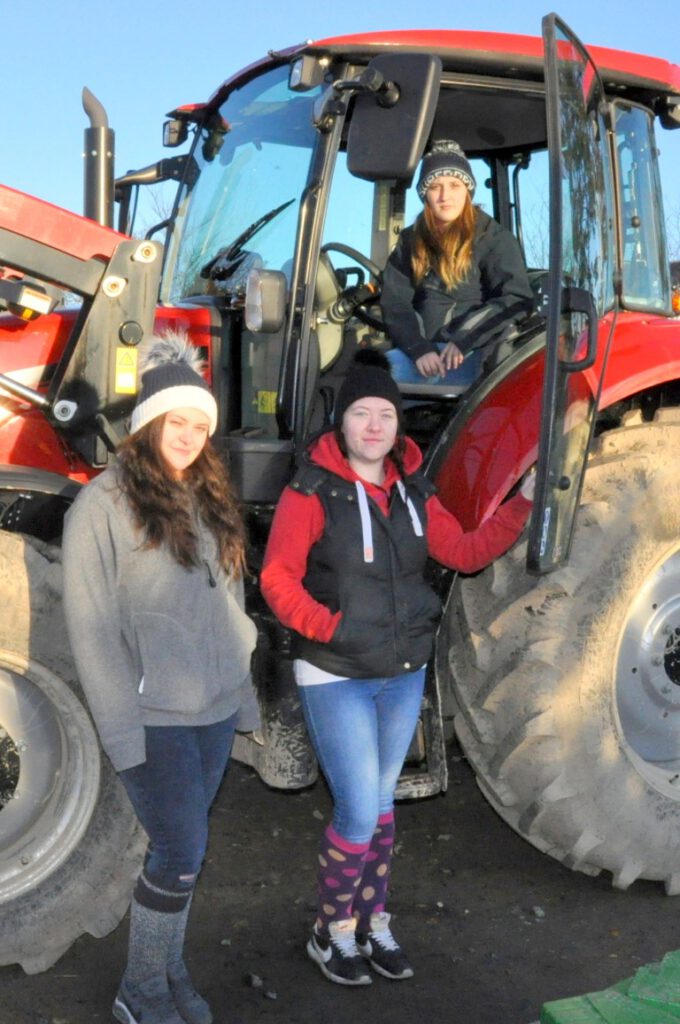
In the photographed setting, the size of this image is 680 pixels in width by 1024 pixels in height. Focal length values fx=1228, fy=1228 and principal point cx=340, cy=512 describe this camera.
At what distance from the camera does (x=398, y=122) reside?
131 inches

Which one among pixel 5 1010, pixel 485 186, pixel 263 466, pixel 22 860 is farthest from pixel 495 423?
pixel 5 1010

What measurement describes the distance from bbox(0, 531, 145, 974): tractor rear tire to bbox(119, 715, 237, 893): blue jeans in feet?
1.41

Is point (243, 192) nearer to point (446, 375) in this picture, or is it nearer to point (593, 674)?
point (446, 375)

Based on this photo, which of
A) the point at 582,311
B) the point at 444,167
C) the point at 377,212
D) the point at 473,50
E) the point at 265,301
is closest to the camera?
the point at 582,311

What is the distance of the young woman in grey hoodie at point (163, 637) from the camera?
2.98m

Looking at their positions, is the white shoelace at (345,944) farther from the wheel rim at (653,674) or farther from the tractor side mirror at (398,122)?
the tractor side mirror at (398,122)

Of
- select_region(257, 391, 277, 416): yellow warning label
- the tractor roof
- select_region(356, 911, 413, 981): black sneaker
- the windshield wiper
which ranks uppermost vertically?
the tractor roof

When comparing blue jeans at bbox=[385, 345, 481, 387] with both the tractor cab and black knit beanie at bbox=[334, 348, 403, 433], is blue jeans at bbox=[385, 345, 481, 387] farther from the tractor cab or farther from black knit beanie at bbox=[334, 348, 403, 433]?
black knit beanie at bbox=[334, 348, 403, 433]

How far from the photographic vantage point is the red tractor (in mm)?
3443

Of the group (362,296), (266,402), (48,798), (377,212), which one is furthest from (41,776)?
(377,212)

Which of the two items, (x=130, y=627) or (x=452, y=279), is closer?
(x=130, y=627)

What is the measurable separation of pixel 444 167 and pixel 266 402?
951 mm

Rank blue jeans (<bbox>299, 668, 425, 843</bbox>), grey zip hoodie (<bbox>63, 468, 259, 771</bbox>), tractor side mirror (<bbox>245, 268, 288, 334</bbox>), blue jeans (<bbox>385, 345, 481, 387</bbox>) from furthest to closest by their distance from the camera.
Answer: blue jeans (<bbox>385, 345, 481, 387</bbox>), tractor side mirror (<bbox>245, 268, 288, 334</bbox>), blue jeans (<bbox>299, 668, 425, 843</bbox>), grey zip hoodie (<bbox>63, 468, 259, 771</bbox>)

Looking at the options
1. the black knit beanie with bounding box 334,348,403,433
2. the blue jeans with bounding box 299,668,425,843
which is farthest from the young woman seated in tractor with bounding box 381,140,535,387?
the blue jeans with bounding box 299,668,425,843
